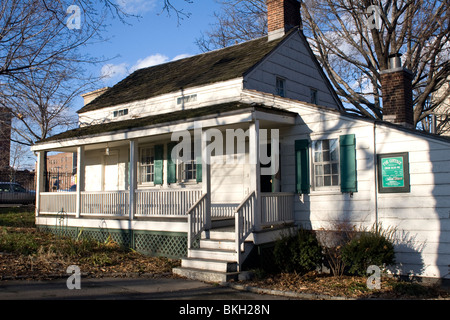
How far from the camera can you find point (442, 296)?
25.9ft

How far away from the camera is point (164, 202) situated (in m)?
12.1

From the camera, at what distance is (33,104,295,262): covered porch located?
1027 cm

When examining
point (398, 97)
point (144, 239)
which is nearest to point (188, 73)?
point (144, 239)

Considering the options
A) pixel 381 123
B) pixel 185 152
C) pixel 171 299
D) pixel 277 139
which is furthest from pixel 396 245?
pixel 185 152

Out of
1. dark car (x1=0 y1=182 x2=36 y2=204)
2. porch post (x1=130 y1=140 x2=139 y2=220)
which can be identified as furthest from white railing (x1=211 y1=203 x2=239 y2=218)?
dark car (x1=0 y1=182 x2=36 y2=204)

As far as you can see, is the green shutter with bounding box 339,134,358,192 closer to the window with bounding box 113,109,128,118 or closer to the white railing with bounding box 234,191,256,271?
the white railing with bounding box 234,191,256,271

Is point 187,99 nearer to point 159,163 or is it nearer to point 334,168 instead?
point 159,163

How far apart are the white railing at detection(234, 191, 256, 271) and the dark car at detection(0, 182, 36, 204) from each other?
24387mm

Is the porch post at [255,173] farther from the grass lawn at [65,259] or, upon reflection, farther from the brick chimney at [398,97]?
the brick chimney at [398,97]

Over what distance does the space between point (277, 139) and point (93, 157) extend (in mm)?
9427

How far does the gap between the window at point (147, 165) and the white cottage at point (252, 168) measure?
5cm

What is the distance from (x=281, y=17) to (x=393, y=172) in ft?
26.7

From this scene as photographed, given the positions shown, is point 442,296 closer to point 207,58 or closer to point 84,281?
point 84,281

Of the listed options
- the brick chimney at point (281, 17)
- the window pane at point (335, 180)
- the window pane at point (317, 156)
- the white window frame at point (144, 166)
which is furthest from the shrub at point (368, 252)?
the brick chimney at point (281, 17)
